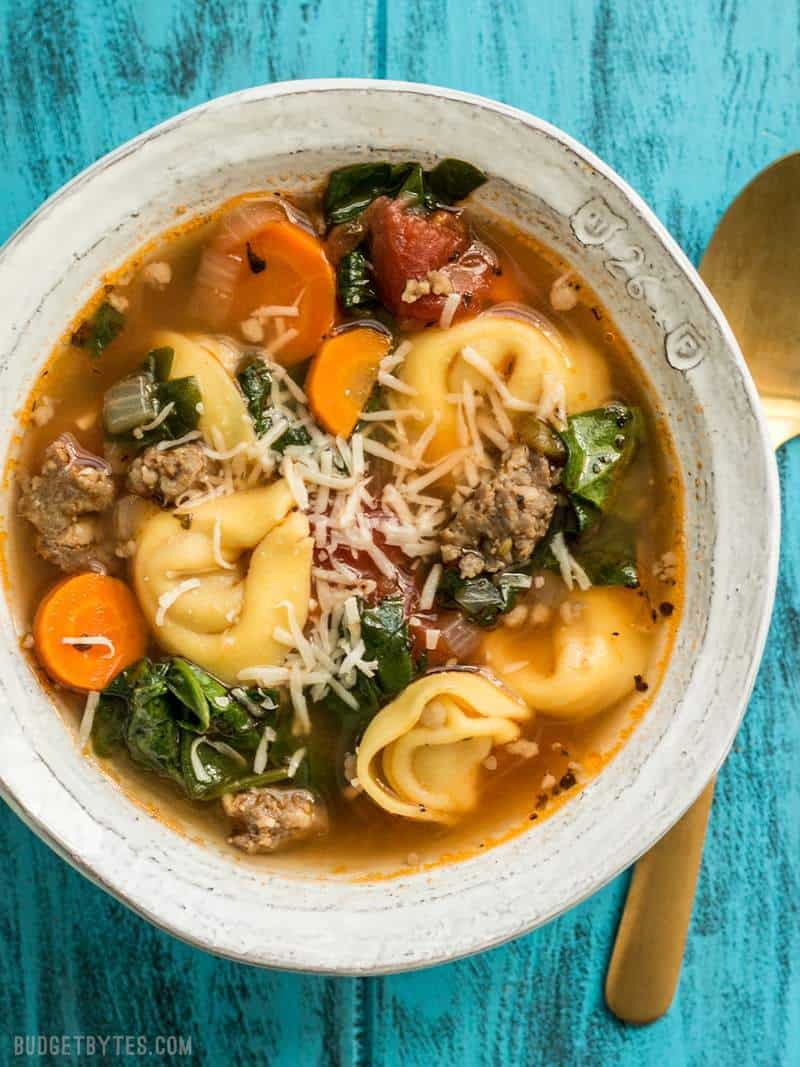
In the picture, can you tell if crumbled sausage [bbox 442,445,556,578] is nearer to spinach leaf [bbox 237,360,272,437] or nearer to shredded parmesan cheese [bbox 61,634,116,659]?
spinach leaf [bbox 237,360,272,437]

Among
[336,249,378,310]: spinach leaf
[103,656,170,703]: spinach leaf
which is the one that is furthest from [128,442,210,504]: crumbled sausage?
[336,249,378,310]: spinach leaf

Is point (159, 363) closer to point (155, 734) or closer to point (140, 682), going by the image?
point (140, 682)

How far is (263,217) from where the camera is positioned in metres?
2.58

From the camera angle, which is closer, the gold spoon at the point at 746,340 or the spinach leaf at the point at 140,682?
the spinach leaf at the point at 140,682

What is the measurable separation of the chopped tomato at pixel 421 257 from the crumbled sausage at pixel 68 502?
33.4 inches

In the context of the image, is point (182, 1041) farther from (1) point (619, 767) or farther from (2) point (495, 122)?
(2) point (495, 122)

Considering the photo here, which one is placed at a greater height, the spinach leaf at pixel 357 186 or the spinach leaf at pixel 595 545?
the spinach leaf at pixel 357 186

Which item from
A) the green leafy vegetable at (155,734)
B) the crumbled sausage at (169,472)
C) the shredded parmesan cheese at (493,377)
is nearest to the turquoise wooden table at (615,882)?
the green leafy vegetable at (155,734)

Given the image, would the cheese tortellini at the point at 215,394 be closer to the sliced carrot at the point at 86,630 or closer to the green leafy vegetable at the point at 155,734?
the sliced carrot at the point at 86,630

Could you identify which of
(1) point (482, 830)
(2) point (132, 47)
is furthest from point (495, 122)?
(1) point (482, 830)

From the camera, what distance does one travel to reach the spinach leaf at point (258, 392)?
2.61m

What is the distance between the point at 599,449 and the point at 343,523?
665 millimetres

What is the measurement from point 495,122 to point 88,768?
6.06 ft

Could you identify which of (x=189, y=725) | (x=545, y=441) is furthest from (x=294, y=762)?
(x=545, y=441)
